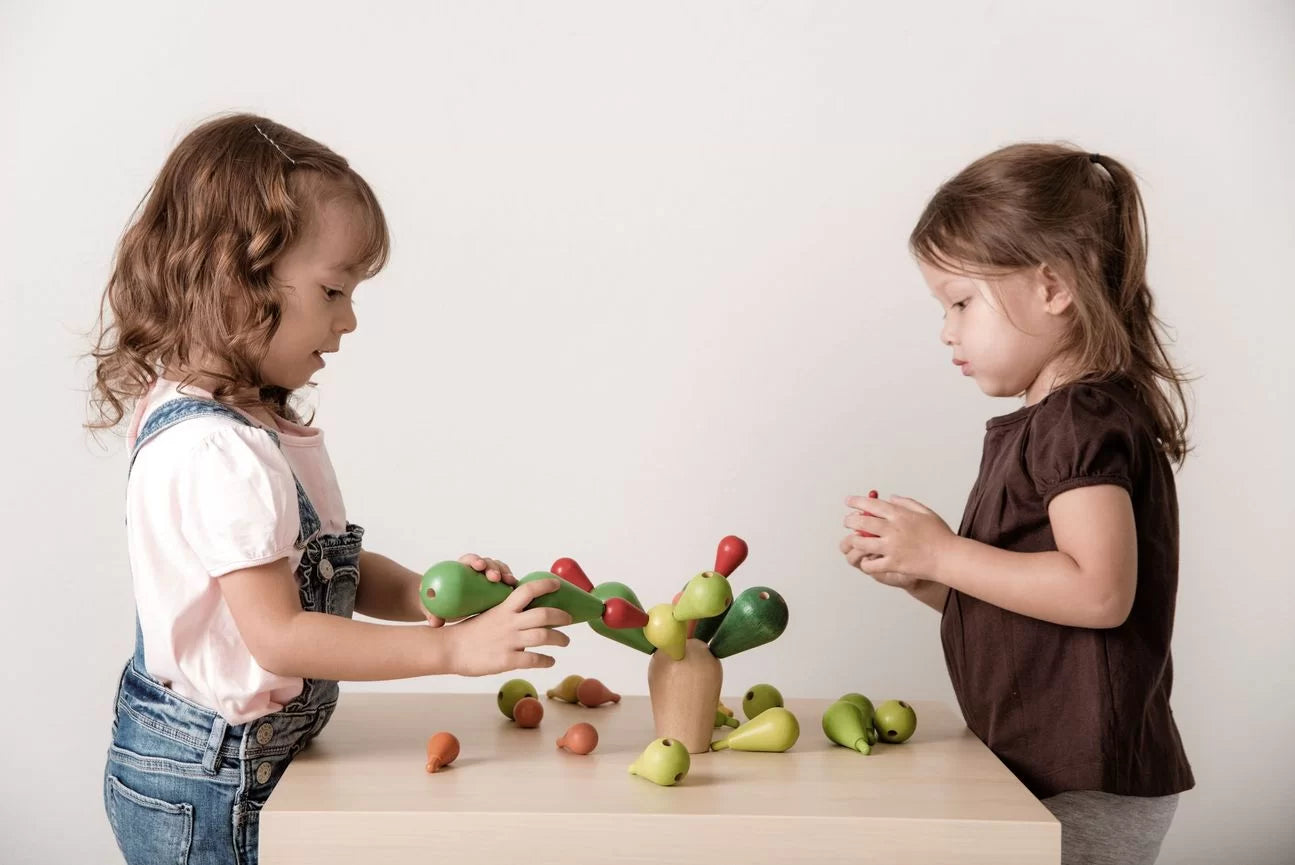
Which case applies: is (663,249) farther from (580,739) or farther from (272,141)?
(580,739)

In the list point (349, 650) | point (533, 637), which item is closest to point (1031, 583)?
point (533, 637)

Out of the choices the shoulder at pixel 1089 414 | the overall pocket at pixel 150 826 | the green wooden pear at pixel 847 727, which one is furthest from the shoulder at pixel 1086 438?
the overall pocket at pixel 150 826

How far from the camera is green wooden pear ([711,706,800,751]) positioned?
1.04m

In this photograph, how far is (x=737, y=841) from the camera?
2.89ft

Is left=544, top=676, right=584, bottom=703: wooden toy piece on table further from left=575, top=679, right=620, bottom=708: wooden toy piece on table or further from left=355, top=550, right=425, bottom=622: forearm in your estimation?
left=355, top=550, right=425, bottom=622: forearm

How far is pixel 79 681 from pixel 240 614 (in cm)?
108

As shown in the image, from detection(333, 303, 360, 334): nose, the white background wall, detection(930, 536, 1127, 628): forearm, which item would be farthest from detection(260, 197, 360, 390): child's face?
the white background wall

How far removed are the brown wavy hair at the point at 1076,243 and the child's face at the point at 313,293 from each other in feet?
1.66

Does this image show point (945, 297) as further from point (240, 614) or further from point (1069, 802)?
point (240, 614)

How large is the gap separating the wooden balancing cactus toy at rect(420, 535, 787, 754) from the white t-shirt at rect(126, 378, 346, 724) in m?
0.13

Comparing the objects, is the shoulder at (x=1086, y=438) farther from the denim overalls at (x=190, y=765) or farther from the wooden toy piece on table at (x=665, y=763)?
the denim overalls at (x=190, y=765)

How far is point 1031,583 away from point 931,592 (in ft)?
0.64

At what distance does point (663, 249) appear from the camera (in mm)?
1772

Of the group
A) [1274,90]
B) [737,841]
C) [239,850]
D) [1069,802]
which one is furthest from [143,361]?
[1274,90]
